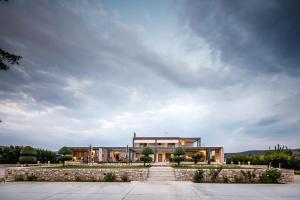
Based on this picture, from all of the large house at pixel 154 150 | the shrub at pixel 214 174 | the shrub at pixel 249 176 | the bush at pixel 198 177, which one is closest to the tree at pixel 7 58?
the bush at pixel 198 177

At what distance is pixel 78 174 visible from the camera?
20422 millimetres

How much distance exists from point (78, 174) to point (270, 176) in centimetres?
1452

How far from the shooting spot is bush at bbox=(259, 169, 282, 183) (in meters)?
19.6

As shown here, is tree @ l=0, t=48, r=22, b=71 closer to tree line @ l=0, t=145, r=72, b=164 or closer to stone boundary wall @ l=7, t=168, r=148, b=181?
stone boundary wall @ l=7, t=168, r=148, b=181

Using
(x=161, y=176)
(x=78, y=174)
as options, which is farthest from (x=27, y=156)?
(x=161, y=176)

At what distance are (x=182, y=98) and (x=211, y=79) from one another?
10296 millimetres

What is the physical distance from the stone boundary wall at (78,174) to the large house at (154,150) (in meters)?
29.0

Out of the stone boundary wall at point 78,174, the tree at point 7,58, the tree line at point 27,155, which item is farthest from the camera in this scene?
the tree line at point 27,155

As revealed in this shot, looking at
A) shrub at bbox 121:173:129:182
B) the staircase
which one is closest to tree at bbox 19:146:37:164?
shrub at bbox 121:173:129:182

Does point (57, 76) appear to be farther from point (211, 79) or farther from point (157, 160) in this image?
point (157, 160)

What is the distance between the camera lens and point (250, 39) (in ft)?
74.7

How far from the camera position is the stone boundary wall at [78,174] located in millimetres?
20234

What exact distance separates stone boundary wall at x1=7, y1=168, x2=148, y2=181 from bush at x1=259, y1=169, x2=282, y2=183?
878 centimetres

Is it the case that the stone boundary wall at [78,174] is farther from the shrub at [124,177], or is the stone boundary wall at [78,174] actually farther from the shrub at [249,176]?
the shrub at [249,176]
